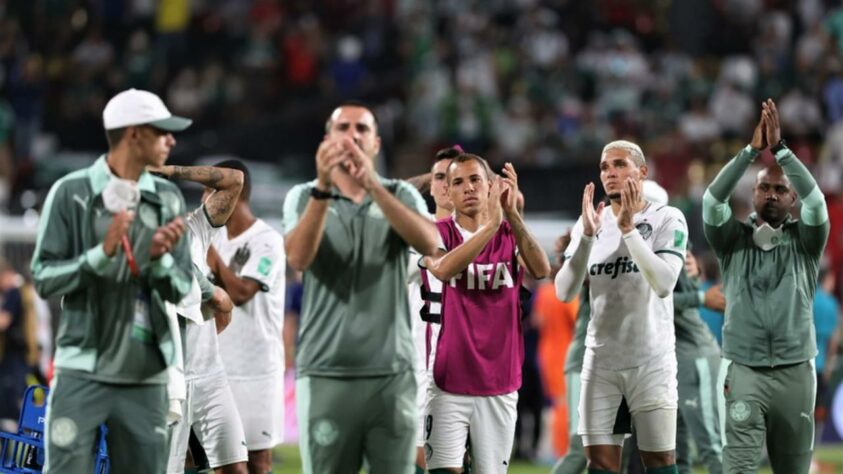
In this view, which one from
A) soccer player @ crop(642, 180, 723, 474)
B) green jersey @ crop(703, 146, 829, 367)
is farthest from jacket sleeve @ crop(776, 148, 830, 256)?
soccer player @ crop(642, 180, 723, 474)

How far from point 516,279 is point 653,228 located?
0.93m

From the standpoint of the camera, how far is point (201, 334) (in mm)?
9438

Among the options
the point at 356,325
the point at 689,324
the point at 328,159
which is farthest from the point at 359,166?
the point at 689,324

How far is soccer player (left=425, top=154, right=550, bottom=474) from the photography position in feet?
28.1

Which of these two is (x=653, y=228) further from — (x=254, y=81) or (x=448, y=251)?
(x=254, y=81)

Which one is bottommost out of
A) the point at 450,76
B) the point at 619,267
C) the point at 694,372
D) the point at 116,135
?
the point at 694,372

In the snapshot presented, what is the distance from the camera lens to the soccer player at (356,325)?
678 cm

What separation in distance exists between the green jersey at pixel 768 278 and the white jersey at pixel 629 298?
389mm

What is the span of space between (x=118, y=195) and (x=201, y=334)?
2661 millimetres

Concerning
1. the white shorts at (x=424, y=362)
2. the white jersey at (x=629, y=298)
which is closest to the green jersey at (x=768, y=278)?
the white jersey at (x=629, y=298)

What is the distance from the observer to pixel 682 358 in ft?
35.8

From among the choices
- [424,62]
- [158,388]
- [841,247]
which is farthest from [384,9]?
[158,388]

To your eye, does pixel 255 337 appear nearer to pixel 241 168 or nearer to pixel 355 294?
pixel 241 168

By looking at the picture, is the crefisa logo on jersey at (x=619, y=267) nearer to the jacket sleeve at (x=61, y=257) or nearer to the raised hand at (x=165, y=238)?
the raised hand at (x=165, y=238)
